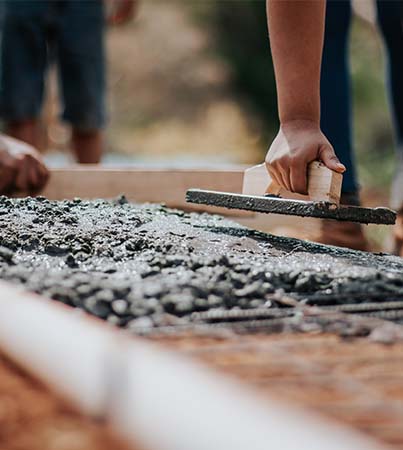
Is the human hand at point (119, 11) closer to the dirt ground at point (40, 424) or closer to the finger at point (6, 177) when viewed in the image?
the finger at point (6, 177)

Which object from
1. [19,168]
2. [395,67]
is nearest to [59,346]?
[19,168]

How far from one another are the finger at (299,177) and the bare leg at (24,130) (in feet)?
6.09

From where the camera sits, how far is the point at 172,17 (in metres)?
13.3

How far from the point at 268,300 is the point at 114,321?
0.82 ft

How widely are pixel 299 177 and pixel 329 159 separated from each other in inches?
2.8

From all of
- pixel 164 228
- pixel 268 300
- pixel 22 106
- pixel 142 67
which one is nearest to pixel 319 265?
pixel 268 300

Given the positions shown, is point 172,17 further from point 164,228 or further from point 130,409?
point 130,409

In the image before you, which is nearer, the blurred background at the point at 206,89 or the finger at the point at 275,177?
the finger at the point at 275,177

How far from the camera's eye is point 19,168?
239 centimetres

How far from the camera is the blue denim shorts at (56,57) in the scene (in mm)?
3352

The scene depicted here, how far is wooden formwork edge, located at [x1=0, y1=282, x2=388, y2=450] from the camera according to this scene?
1.95 ft

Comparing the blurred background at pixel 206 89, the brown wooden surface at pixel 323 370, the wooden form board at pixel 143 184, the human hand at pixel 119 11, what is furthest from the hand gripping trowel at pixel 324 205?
the blurred background at pixel 206 89

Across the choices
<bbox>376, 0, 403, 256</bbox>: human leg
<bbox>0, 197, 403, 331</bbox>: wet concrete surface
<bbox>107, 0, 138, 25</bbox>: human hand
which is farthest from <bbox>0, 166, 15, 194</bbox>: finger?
<bbox>107, 0, 138, 25</bbox>: human hand

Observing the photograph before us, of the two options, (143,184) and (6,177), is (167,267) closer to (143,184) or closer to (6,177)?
(6,177)
